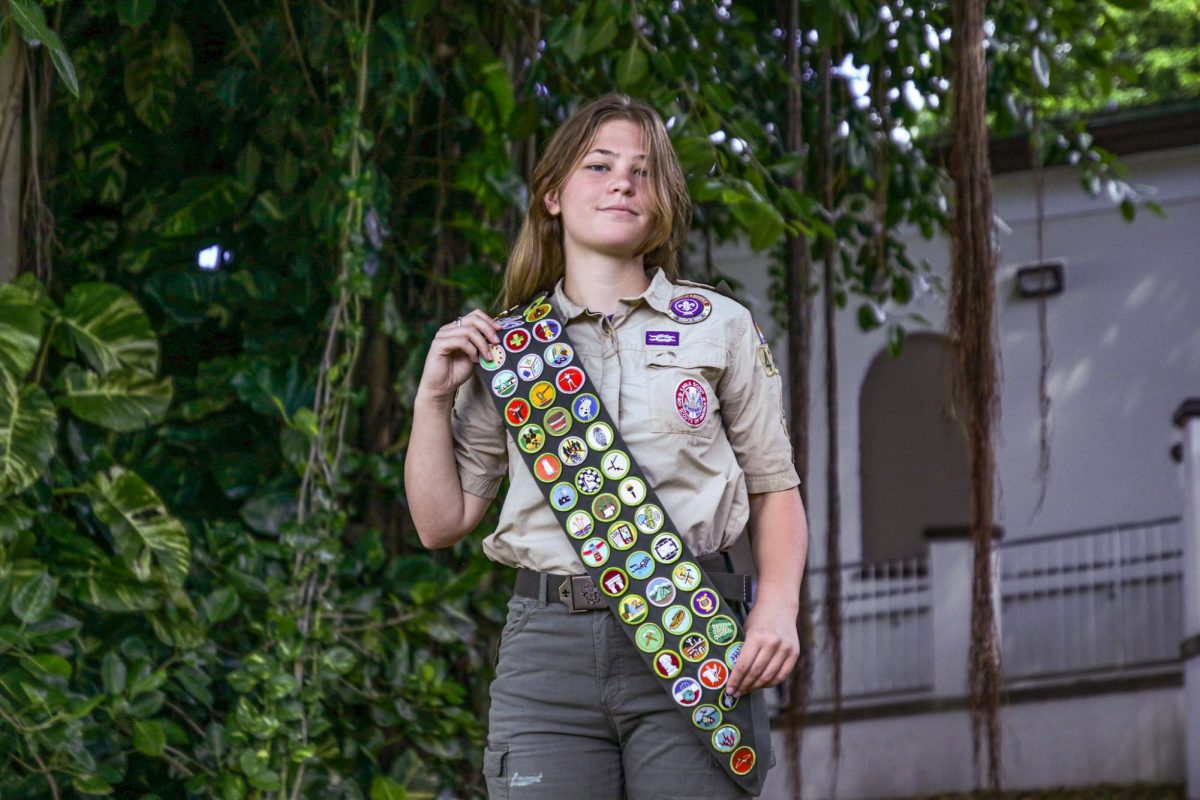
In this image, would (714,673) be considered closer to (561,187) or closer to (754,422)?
(754,422)

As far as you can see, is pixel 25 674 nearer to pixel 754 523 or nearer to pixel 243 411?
pixel 243 411

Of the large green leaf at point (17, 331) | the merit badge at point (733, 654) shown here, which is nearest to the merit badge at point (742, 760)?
the merit badge at point (733, 654)

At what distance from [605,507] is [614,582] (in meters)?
0.10

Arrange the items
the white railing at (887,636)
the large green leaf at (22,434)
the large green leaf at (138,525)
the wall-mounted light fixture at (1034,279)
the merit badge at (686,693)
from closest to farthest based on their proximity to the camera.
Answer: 1. the merit badge at (686,693)
2. the large green leaf at (22,434)
3. the large green leaf at (138,525)
4. the white railing at (887,636)
5. the wall-mounted light fixture at (1034,279)

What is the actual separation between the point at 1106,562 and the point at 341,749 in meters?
7.07

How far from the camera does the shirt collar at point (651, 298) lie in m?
2.11

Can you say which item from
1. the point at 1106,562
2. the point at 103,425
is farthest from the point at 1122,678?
the point at 103,425

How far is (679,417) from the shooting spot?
2035 mm

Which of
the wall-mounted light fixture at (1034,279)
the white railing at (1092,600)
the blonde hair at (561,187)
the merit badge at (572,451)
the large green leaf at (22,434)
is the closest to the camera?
the merit badge at (572,451)

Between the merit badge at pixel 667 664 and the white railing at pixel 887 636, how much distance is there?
7715mm

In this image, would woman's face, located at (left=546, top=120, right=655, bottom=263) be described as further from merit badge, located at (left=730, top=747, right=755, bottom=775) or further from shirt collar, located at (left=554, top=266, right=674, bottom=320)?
merit badge, located at (left=730, top=747, right=755, bottom=775)

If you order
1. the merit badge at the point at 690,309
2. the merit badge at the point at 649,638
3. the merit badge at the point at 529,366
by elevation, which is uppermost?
the merit badge at the point at 690,309

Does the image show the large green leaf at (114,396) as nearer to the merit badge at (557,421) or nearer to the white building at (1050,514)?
the merit badge at (557,421)

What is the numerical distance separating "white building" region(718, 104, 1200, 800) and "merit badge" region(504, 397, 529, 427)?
712cm
